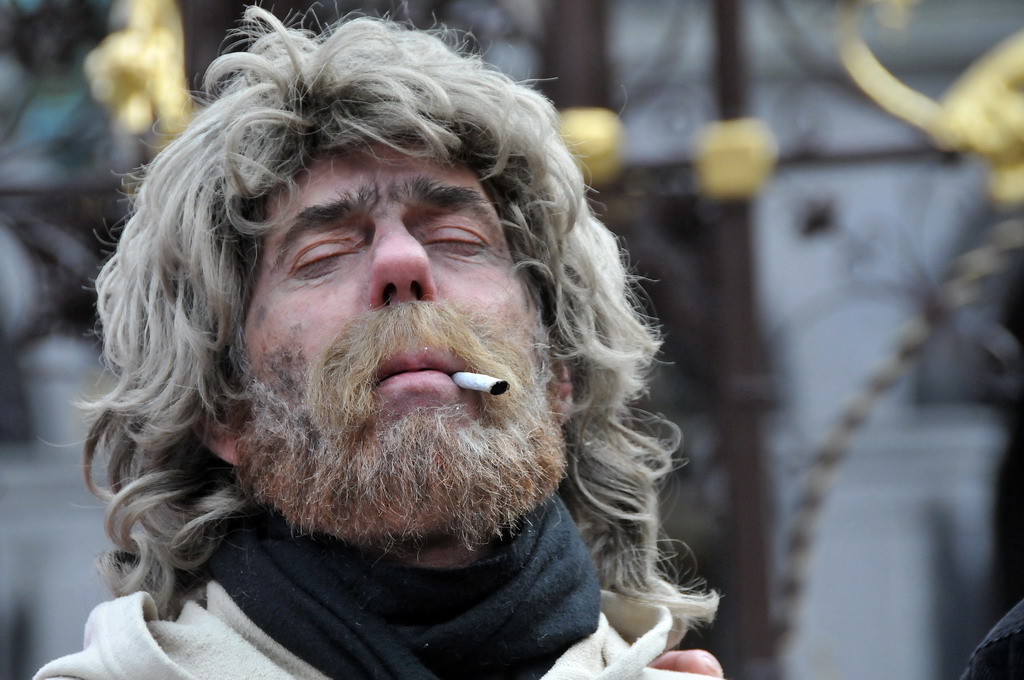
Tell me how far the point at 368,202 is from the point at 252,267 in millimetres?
222

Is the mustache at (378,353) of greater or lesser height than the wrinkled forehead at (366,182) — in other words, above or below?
below

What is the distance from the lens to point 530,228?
2.38 m

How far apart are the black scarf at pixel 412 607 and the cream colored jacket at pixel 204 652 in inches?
0.9

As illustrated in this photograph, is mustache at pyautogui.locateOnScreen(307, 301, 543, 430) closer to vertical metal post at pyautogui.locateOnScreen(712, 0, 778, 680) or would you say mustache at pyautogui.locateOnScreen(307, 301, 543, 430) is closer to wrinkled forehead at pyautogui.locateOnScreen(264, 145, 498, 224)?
wrinkled forehead at pyautogui.locateOnScreen(264, 145, 498, 224)

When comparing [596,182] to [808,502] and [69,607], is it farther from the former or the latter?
[69,607]

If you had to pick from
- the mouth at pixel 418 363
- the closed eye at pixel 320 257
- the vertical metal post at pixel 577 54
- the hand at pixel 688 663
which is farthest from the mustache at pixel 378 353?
the vertical metal post at pixel 577 54

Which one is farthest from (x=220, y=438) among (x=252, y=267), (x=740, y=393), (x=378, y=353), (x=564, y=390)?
(x=740, y=393)

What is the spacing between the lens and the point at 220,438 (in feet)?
7.41

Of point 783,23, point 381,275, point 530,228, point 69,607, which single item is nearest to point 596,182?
point 783,23

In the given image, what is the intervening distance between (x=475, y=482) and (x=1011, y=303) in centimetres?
520

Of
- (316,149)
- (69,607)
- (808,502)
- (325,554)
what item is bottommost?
(69,607)

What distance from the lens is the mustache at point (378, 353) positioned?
2023 mm

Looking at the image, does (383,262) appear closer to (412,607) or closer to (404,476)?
(404,476)

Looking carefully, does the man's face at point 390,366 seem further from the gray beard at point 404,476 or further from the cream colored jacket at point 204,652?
the cream colored jacket at point 204,652
